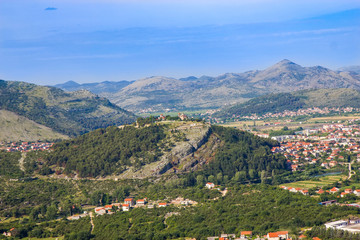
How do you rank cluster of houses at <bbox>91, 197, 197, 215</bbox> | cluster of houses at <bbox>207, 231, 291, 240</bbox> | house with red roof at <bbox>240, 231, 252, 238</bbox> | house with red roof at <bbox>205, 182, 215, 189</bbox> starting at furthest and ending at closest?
1. house with red roof at <bbox>205, 182, 215, 189</bbox>
2. cluster of houses at <bbox>91, 197, 197, 215</bbox>
3. house with red roof at <bbox>240, 231, 252, 238</bbox>
4. cluster of houses at <bbox>207, 231, 291, 240</bbox>

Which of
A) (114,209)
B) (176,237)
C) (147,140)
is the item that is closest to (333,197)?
(176,237)

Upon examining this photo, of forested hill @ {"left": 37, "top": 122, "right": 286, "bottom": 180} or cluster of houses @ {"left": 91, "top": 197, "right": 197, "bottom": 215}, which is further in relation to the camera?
forested hill @ {"left": 37, "top": 122, "right": 286, "bottom": 180}

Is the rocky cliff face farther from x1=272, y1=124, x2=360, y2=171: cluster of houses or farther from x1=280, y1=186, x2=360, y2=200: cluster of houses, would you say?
x1=280, y1=186, x2=360, y2=200: cluster of houses

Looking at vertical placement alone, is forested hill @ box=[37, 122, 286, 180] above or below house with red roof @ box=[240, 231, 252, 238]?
above

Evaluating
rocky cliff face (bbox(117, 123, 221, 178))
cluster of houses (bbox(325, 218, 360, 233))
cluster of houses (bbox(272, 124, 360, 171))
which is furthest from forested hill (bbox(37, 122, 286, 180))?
cluster of houses (bbox(325, 218, 360, 233))

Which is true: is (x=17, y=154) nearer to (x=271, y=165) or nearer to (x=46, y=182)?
(x=46, y=182)

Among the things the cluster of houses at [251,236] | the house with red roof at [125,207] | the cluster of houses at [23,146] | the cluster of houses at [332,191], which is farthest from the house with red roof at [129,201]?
the cluster of houses at [23,146]

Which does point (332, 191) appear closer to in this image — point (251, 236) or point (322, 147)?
point (251, 236)

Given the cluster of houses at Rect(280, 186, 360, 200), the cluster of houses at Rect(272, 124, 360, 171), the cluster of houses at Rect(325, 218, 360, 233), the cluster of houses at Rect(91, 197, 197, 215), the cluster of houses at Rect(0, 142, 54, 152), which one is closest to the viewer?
the cluster of houses at Rect(325, 218, 360, 233)
